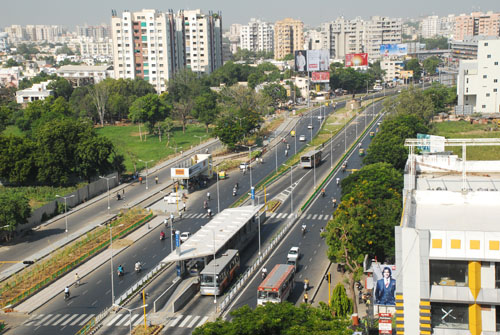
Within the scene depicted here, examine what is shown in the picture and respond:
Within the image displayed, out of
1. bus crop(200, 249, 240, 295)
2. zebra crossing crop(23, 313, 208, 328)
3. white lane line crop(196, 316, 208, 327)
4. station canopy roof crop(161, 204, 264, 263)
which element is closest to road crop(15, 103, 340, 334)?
zebra crossing crop(23, 313, 208, 328)

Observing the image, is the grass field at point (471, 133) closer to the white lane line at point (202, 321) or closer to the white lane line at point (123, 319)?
the white lane line at point (202, 321)

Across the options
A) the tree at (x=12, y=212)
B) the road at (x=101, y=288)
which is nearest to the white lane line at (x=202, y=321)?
the road at (x=101, y=288)

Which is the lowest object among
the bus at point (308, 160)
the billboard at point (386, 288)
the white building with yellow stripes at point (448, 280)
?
the billboard at point (386, 288)

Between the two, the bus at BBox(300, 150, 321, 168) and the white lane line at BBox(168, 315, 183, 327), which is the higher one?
the bus at BBox(300, 150, 321, 168)

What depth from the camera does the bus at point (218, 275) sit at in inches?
2112

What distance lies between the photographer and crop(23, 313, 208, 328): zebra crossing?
4928 cm

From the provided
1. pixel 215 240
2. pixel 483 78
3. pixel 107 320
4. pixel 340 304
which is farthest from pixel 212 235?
pixel 483 78

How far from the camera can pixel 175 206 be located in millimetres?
84562

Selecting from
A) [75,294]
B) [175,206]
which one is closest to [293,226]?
[175,206]

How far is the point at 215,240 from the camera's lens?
58469 millimetres

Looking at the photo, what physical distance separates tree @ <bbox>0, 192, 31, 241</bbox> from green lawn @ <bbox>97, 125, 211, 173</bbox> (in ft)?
117

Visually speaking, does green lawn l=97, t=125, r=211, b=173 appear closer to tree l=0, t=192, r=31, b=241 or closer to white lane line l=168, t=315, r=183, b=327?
tree l=0, t=192, r=31, b=241

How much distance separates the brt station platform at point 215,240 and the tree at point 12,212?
22039 mm

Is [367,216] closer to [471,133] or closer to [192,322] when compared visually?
[192,322]
